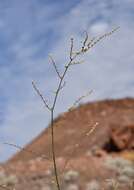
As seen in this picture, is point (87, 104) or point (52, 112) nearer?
point (52, 112)

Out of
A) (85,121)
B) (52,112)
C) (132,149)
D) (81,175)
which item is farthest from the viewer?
(85,121)

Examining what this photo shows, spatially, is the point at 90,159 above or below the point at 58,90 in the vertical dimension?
below

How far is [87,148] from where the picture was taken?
38.4m

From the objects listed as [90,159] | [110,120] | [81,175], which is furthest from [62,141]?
[81,175]

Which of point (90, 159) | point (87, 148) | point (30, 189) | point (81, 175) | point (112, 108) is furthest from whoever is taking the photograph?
point (112, 108)

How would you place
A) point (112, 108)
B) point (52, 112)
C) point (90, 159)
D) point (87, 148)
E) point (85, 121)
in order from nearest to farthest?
1. point (52, 112)
2. point (90, 159)
3. point (87, 148)
4. point (85, 121)
5. point (112, 108)

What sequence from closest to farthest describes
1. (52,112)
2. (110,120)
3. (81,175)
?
1. (52,112)
2. (81,175)
3. (110,120)

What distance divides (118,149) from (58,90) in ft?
102

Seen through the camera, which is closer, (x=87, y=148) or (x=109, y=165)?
(x=109, y=165)

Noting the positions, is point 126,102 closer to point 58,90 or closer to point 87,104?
point 87,104

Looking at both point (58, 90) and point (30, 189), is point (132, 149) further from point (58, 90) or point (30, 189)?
point (58, 90)

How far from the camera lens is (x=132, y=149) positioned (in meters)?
34.2

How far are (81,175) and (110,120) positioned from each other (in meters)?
26.0

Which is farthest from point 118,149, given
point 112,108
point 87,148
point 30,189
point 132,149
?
point 112,108
